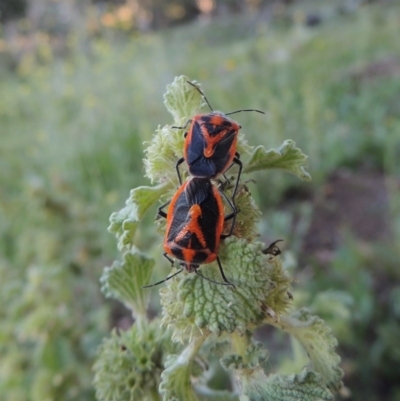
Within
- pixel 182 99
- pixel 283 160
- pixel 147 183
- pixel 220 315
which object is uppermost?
pixel 182 99

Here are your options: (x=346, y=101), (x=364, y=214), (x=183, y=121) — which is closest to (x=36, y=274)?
(x=183, y=121)

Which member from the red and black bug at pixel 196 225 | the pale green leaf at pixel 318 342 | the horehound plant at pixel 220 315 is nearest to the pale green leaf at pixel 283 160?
the horehound plant at pixel 220 315

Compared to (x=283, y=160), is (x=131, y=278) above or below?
below

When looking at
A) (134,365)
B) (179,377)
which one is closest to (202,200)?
(179,377)

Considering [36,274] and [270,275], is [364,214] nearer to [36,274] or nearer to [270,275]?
[36,274]

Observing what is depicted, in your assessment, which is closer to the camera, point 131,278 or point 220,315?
point 220,315

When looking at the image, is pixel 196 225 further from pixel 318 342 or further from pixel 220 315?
pixel 318 342
